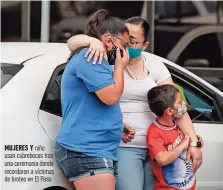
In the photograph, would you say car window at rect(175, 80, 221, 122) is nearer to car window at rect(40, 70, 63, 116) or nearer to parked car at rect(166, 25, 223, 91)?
car window at rect(40, 70, 63, 116)

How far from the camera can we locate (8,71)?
13.9 ft

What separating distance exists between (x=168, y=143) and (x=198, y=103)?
0.73 meters

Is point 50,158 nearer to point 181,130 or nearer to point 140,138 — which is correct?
point 140,138

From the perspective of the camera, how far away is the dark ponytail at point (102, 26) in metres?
3.73

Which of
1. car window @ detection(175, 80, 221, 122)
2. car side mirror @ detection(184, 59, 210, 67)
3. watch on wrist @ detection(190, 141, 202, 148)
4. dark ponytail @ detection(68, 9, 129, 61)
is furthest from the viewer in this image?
car side mirror @ detection(184, 59, 210, 67)

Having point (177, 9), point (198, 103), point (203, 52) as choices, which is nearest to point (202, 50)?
point (203, 52)

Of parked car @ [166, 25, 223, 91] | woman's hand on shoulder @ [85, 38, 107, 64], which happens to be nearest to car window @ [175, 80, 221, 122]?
woman's hand on shoulder @ [85, 38, 107, 64]

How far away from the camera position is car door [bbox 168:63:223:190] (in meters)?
4.46

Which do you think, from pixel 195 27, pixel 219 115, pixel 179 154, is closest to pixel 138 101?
pixel 179 154

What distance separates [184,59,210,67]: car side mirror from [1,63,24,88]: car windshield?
4.13 m

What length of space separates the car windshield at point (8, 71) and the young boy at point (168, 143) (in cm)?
82

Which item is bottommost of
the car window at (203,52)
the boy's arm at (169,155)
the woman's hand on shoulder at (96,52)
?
the car window at (203,52)

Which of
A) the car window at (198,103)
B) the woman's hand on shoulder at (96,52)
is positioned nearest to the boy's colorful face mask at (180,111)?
the car window at (198,103)

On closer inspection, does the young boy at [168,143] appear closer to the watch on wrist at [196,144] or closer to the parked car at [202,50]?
the watch on wrist at [196,144]
